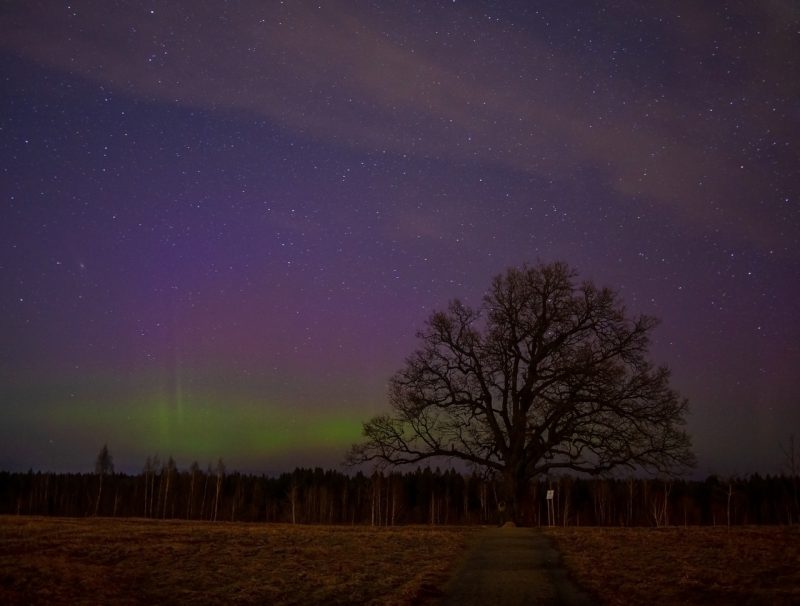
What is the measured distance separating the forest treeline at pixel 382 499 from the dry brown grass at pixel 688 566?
68.5 meters

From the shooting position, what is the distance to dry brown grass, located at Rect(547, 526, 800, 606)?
41.9 ft

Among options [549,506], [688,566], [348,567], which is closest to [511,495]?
[348,567]

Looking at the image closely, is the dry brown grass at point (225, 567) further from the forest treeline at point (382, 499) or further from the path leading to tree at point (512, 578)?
the forest treeline at point (382, 499)

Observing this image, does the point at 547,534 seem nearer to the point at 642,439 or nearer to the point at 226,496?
the point at 642,439

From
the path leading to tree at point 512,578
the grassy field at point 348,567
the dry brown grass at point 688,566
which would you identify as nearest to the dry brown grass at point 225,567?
the grassy field at point 348,567

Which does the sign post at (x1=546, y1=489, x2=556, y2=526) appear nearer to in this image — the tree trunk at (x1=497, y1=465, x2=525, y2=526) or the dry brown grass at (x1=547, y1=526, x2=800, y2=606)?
the tree trunk at (x1=497, y1=465, x2=525, y2=526)

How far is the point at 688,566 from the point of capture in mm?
16078

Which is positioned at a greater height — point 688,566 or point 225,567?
point 688,566

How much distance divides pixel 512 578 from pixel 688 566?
4.48 m

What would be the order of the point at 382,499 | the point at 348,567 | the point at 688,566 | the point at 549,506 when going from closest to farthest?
the point at 688,566
the point at 348,567
the point at 549,506
the point at 382,499

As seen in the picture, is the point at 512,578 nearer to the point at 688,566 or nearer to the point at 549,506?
the point at 688,566

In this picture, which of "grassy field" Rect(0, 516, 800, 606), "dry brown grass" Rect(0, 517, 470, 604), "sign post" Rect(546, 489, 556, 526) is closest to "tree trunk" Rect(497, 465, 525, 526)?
"sign post" Rect(546, 489, 556, 526)

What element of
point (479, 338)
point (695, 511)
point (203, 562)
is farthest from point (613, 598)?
point (695, 511)

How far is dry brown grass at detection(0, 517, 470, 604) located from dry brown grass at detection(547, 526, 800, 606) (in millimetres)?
3805
